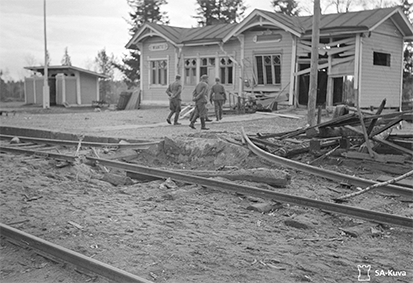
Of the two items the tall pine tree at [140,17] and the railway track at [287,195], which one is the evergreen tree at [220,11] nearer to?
the tall pine tree at [140,17]

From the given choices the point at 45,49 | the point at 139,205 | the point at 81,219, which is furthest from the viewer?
the point at 45,49

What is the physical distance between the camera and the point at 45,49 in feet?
111

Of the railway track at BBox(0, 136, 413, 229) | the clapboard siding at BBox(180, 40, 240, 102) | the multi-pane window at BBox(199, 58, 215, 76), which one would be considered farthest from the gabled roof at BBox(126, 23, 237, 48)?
the railway track at BBox(0, 136, 413, 229)

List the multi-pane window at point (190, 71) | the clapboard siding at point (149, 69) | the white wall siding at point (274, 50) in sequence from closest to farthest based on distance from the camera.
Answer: the white wall siding at point (274, 50) < the multi-pane window at point (190, 71) < the clapboard siding at point (149, 69)

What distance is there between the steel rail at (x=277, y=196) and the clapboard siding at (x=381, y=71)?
16950mm

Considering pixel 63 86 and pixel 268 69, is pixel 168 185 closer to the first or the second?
pixel 268 69

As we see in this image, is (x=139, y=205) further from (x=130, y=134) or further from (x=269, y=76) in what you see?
(x=269, y=76)

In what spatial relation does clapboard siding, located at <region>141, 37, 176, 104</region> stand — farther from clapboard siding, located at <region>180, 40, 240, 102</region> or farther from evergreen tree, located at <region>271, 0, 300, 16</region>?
evergreen tree, located at <region>271, 0, 300, 16</region>

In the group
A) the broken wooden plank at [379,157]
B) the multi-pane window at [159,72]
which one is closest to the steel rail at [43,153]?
the broken wooden plank at [379,157]

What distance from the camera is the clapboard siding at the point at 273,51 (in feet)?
80.4

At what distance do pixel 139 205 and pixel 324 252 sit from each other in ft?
9.65

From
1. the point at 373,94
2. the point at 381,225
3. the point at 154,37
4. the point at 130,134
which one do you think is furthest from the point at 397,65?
the point at 381,225

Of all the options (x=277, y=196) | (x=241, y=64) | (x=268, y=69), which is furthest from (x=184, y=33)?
(x=277, y=196)

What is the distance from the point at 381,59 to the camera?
2488 centimetres
